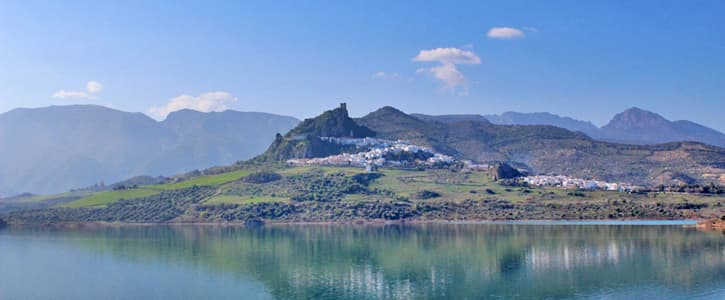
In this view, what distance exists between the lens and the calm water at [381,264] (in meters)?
57.2

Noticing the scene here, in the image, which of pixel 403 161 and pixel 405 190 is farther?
pixel 403 161

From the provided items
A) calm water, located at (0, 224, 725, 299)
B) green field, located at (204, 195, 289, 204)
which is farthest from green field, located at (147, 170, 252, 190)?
calm water, located at (0, 224, 725, 299)

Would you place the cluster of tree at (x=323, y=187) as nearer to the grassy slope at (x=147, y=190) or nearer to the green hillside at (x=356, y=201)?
the green hillside at (x=356, y=201)

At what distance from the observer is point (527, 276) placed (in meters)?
62.7

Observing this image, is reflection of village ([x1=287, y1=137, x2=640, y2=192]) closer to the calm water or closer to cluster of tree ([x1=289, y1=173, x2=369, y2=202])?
cluster of tree ([x1=289, y1=173, x2=369, y2=202])

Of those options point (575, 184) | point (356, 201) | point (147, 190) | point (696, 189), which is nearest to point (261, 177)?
point (147, 190)

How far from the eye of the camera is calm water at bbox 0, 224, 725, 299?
57.2 meters

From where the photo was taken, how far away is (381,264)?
2842 inches

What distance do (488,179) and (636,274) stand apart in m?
90.3

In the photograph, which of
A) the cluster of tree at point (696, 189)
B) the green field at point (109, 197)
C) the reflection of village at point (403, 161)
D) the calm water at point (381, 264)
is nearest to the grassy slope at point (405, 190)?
the green field at point (109, 197)

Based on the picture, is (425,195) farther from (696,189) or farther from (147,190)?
(147,190)

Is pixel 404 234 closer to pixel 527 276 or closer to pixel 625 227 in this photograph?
pixel 625 227

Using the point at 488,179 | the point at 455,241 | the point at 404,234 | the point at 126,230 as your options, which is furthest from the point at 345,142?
the point at 455,241

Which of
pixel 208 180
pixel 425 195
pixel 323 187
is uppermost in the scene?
pixel 208 180
